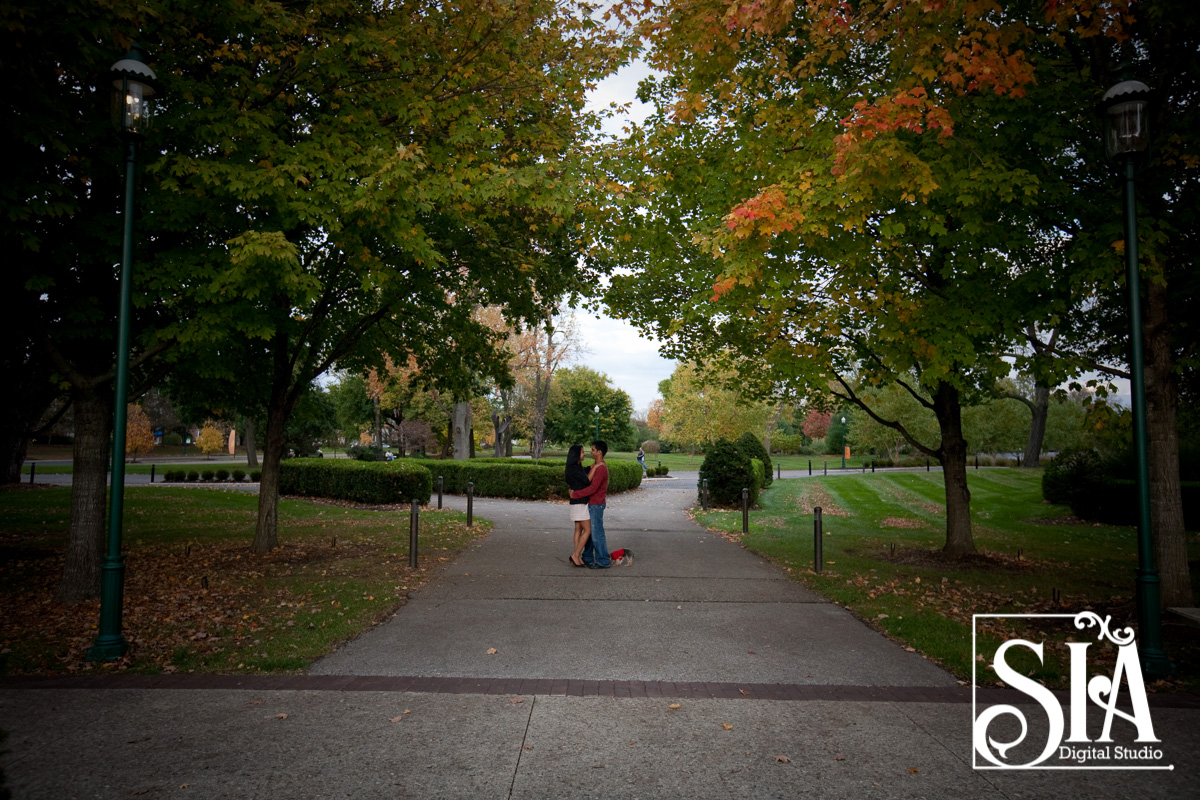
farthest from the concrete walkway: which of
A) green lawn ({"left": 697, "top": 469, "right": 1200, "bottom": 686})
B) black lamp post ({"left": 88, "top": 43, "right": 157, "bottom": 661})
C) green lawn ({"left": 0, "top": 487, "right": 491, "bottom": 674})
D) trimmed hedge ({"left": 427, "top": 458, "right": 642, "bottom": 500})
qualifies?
trimmed hedge ({"left": 427, "top": 458, "right": 642, "bottom": 500})

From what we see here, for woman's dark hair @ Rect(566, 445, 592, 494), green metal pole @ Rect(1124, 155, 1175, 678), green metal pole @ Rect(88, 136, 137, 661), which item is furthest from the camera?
woman's dark hair @ Rect(566, 445, 592, 494)

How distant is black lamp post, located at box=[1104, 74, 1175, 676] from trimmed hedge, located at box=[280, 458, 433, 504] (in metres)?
16.7

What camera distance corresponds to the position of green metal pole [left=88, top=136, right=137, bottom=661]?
5.59 metres

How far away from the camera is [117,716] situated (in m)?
4.43

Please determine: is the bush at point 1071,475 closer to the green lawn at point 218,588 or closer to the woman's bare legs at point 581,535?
the woman's bare legs at point 581,535

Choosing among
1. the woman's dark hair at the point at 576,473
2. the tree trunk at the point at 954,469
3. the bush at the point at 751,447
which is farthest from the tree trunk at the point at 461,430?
the tree trunk at the point at 954,469

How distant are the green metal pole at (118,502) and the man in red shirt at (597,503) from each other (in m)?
5.58

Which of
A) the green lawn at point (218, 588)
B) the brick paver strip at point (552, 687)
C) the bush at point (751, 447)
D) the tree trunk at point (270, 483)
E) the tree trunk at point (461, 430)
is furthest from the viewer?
the tree trunk at point (461, 430)

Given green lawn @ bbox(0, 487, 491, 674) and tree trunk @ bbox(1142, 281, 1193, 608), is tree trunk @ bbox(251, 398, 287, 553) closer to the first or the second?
green lawn @ bbox(0, 487, 491, 674)

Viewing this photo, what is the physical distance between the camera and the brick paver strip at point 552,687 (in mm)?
4930

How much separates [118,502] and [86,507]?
2321 millimetres

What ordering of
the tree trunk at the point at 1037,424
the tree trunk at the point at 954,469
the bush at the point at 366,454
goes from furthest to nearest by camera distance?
the bush at the point at 366,454 < the tree trunk at the point at 1037,424 < the tree trunk at the point at 954,469

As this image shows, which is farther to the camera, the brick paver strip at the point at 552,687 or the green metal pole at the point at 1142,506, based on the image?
the green metal pole at the point at 1142,506

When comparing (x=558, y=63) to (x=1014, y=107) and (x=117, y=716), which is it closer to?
(x=1014, y=107)
